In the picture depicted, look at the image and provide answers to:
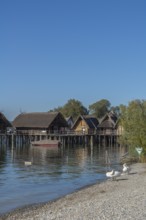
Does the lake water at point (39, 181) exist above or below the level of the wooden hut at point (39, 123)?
below

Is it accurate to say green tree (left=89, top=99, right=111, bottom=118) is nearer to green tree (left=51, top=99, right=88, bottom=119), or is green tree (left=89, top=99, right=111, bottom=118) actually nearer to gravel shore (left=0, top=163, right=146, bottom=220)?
green tree (left=51, top=99, right=88, bottom=119)

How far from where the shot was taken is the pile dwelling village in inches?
3140

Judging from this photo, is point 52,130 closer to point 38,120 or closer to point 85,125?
point 38,120

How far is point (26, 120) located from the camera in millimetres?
84750

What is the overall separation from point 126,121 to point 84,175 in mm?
9741

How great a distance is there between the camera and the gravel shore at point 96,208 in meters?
14.4

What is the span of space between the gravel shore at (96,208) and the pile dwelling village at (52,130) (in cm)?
5665

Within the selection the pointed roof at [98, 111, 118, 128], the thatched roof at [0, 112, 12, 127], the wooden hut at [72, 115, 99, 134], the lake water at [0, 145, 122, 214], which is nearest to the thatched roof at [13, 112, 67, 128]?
the wooden hut at [72, 115, 99, 134]

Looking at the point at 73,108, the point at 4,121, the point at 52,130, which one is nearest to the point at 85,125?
the point at 52,130

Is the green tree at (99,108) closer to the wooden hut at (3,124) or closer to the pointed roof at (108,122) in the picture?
the pointed roof at (108,122)

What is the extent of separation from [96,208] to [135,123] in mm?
23284

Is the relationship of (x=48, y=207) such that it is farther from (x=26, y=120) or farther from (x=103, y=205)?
(x=26, y=120)

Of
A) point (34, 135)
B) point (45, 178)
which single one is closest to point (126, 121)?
point (45, 178)

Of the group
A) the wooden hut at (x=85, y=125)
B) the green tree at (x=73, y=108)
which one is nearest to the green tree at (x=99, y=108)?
the green tree at (x=73, y=108)
